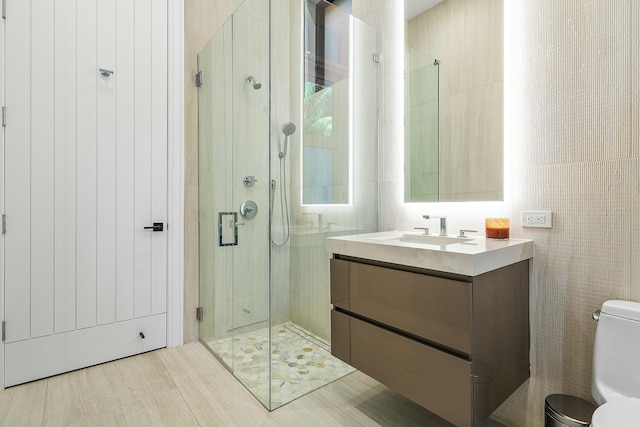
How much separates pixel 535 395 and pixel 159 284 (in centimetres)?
231

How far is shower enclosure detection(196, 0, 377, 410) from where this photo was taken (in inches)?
67.9

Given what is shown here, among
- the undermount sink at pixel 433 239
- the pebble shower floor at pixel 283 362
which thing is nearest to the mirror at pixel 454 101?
the undermount sink at pixel 433 239

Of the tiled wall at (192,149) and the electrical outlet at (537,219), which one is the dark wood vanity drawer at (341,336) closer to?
the electrical outlet at (537,219)

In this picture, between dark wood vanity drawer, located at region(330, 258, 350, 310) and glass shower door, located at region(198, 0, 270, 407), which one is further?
glass shower door, located at region(198, 0, 270, 407)

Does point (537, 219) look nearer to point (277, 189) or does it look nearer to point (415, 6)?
point (277, 189)

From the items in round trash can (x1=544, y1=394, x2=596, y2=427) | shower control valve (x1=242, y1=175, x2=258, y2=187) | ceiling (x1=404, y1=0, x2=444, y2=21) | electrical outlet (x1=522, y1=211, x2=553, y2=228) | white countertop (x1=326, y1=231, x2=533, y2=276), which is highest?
ceiling (x1=404, y1=0, x2=444, y2=21)

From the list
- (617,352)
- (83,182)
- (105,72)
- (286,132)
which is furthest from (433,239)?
(105,72)

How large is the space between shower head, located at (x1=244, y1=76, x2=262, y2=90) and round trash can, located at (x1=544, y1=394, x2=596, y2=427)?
1950mm

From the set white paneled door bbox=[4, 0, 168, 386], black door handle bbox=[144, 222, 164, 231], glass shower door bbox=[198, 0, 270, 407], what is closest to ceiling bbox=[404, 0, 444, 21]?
glass shower door bbox=[198, 0, 270, 407]

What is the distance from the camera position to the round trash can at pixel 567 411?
119cm

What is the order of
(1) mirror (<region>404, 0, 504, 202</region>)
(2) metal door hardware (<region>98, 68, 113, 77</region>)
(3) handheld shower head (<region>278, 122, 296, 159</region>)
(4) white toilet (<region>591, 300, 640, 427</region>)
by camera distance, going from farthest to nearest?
(2) metal door hardware (<region>98, 68, 113, 77</region>) → (3) handheld shower head (<region>278, 122, 296, 159</region>) → (1) mirror (<region>404, 0, 504, 202</region>) → (4) white toilet (<region>591, 300, 640, 427</region>)

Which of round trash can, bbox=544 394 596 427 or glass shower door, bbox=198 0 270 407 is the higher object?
glass shower door, bbox=198 0 270 407

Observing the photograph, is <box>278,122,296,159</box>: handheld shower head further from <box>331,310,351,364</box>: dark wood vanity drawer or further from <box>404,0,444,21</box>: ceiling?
<box>404,0,444,21</box>: ceiling

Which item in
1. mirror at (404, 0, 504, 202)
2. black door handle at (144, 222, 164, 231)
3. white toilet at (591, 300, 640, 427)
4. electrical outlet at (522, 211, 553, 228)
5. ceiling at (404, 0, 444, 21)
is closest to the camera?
white toilet at (591, 300, 640, 427)
